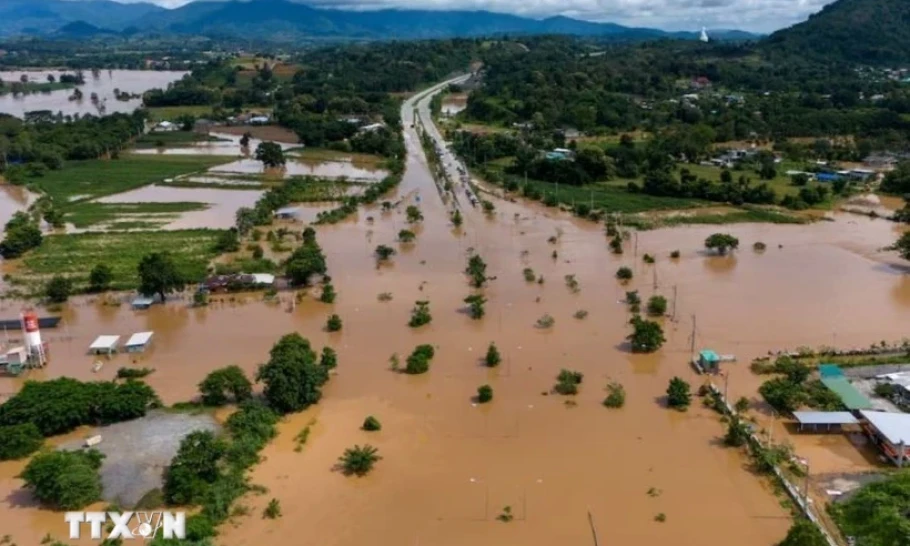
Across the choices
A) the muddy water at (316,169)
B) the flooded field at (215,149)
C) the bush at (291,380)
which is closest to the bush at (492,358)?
the bush at (291,380)

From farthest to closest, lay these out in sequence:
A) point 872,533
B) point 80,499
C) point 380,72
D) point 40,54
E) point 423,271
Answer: point 40,54, point 380,72, point 423,271, point 80,499, point 872,533

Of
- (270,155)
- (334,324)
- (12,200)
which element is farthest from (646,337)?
(12,200)

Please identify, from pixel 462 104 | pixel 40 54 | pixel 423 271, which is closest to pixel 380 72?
pixel 462 104

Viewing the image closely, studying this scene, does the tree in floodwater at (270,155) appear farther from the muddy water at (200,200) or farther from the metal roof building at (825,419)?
the metal roof building at (825,419)

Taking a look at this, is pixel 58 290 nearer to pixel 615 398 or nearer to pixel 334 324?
pixel 334 324

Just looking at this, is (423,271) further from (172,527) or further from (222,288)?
(172,527)

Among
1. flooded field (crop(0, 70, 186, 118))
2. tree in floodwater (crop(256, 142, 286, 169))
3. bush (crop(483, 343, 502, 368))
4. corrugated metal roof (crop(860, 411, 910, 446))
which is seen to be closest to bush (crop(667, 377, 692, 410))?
→ corrugated metal roof (crop(860, 411, 910, 446))
